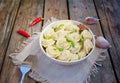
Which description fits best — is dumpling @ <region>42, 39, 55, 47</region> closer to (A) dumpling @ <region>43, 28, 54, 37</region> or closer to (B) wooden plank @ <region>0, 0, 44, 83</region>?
(A) dumpling @ <region>43, 28, 54, 37</region>

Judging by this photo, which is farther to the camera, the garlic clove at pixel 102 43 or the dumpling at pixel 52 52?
the garlic clove at pixel 102 43

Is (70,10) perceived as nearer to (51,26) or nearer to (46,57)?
(51,26)

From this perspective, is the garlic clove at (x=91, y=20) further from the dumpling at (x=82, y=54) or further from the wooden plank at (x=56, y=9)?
the dumpling at (x=82, y=54)

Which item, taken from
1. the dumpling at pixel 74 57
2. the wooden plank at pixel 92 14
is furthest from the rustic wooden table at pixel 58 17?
the dumpling at pixel 74 57

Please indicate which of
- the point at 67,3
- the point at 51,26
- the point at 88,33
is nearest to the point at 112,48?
the point at 88,33

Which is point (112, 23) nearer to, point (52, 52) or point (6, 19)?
point (52, 52)

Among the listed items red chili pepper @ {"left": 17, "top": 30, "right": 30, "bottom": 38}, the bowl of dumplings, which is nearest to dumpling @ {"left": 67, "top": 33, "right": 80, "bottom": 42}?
the bowl of dumplings

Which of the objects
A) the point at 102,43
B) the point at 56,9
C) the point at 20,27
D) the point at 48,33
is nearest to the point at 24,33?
the point at 20,27

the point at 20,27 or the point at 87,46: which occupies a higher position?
the point at 20,27
